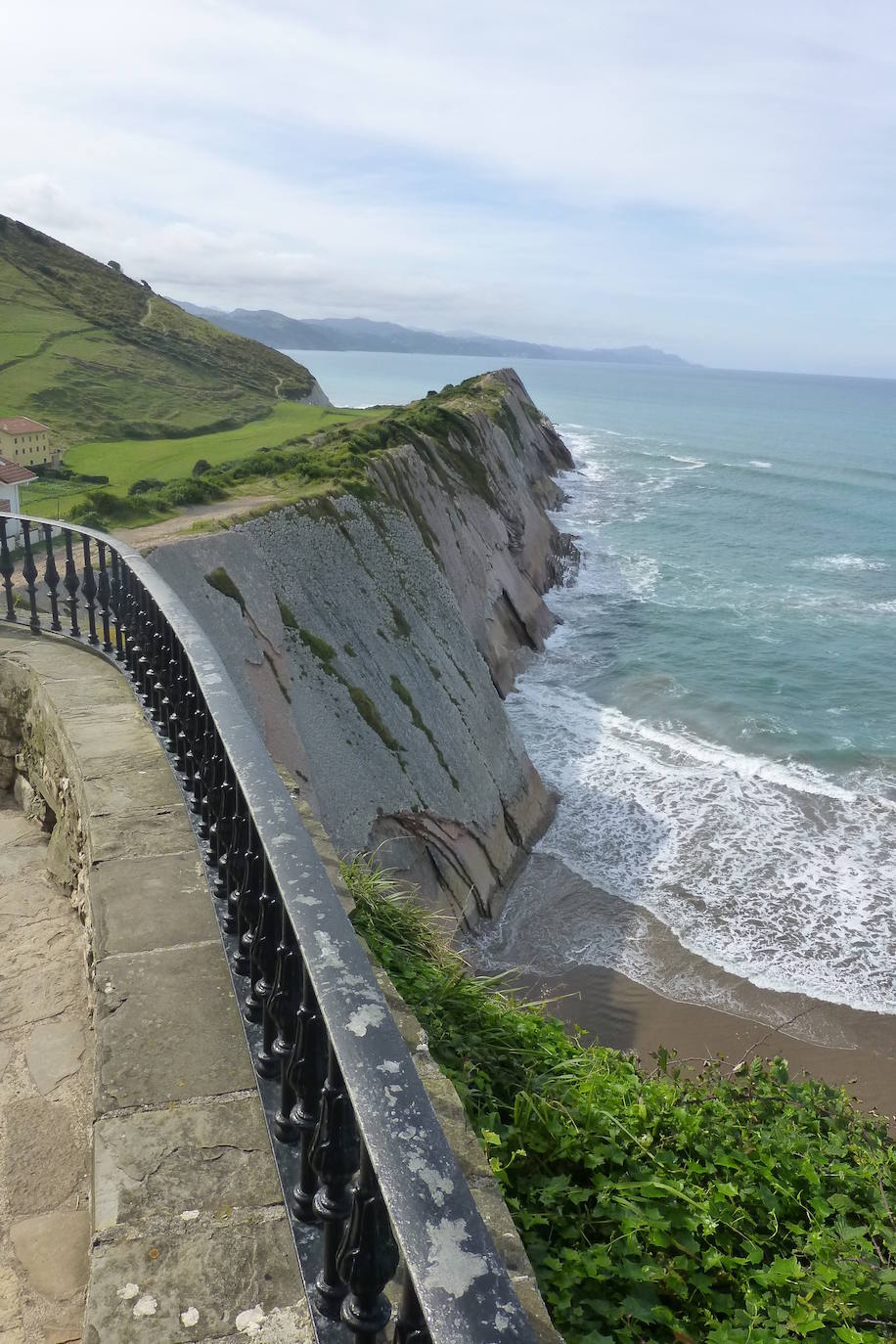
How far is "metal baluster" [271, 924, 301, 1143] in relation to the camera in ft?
8.10

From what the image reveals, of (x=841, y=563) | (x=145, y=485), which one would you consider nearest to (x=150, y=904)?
(x=145, y=485)

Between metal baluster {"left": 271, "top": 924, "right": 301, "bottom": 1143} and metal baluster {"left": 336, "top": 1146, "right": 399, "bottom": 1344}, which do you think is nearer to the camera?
metal baluster {"left": 336, "top": 1146, "right": 399, "bottom": 1344}

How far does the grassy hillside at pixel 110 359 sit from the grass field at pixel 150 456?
4890 millimetres

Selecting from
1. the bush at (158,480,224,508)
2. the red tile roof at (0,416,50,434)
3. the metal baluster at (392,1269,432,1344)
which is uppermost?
the red tile roof at (0,416,50,434)

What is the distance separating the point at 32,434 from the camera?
3186 centimetres

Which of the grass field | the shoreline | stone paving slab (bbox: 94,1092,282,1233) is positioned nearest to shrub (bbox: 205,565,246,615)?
the shoreline

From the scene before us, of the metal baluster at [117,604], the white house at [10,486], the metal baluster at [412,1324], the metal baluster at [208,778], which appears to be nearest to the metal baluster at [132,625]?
the metal baluster at [117,604]

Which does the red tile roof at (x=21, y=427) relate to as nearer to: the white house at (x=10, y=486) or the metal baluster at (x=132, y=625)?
the white house at (x=10, y=486)

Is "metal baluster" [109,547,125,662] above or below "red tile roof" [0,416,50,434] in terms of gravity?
below

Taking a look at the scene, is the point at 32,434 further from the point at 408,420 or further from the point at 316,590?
the point at 316,590

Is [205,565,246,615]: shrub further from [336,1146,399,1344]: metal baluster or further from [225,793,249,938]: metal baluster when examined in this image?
[336,1146,399,1344]: metal baluster

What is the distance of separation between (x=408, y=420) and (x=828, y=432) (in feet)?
369

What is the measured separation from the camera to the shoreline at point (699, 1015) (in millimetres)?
13414

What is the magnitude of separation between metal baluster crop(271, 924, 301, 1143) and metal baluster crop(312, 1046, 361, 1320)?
1.48 ft
